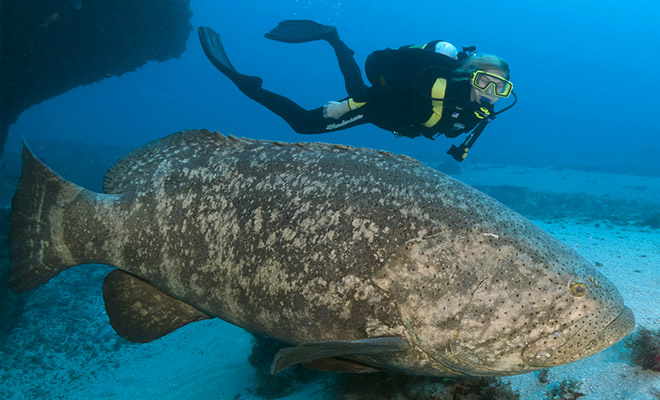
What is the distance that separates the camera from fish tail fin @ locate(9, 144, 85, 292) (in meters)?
2.79

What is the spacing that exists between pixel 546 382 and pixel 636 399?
1.73 feet

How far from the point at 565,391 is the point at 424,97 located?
4.28m

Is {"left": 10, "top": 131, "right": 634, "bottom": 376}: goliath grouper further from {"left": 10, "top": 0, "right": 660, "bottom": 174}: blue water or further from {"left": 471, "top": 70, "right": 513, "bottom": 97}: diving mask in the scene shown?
{"left": 10, "top": 0, "right": 660, "bottom": 174}: blue water

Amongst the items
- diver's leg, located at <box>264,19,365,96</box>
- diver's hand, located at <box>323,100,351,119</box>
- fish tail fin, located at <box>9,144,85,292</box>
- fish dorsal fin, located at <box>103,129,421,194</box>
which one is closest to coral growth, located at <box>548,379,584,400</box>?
fish dorsal fin, located at <box>103,129,421,194</box>

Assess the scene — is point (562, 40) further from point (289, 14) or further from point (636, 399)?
point (636, 399)

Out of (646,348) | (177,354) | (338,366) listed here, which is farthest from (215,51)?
(646,348)

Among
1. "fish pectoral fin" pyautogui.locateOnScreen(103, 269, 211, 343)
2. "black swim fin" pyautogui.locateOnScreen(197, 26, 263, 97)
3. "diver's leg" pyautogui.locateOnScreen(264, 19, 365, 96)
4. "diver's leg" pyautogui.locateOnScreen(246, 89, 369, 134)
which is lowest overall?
"fish pectoral fin" pyautogui.locateOnScreen(103, 269, 211, 343)

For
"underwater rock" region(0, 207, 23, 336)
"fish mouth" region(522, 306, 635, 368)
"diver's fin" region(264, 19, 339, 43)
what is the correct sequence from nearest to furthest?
"fish mouth" region(522, 306, 635, 368) < "underwater rock" region(0, 207, 23, 336) < "diver's fin" region(264, 19, 339, 43)

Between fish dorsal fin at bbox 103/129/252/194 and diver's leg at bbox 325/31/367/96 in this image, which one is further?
diver's leg at bbox 325/31/367/96

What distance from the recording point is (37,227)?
9.29 feet

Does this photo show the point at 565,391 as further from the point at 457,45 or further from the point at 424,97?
the point at 457,45

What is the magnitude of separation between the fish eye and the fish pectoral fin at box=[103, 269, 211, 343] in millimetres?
2598

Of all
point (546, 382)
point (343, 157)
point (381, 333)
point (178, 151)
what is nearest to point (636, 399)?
point (546, 382)

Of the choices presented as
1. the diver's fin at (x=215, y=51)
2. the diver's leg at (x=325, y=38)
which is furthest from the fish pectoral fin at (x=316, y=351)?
the diver's fin at (x=215, y=51)
